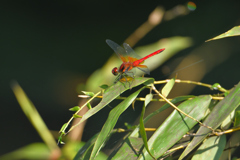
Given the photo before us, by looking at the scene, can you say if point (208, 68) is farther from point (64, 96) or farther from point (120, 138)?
point (64, 96)

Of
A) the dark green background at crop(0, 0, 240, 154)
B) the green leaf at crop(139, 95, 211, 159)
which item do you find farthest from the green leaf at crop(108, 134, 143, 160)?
the dark green background at crop(0, 0, 240, 154)

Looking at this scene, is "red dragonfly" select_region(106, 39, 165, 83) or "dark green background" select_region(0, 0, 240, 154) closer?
"red dragonfly" select_region(106, 39, 165, 83)

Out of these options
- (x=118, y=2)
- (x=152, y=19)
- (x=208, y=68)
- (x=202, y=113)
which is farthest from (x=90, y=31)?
(x=202, y=113)

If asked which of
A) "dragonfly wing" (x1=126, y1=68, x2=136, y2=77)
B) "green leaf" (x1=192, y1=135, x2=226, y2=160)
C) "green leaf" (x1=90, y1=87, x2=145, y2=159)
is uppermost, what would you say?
"dragonfly wing" (x1=126, y1=68, x2=136, y2=77)

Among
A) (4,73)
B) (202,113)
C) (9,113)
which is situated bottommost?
(202,113)

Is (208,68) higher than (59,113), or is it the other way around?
(59,113)

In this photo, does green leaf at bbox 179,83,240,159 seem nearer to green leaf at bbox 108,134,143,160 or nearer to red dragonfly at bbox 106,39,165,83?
green leaf at bbox 108,134,143,160

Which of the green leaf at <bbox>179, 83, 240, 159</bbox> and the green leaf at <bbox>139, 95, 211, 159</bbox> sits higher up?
the green leaf at <bbox>139, 95, 211, 159</bbox>

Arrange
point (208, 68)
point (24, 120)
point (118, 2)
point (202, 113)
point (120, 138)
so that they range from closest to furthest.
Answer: point (202, 113)
point (120, 138)
point (208, 68)
point (118, 2)
point (24, 120)

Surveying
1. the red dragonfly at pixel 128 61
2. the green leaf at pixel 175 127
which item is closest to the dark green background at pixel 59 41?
the red dragonfly at pixel 128 61
